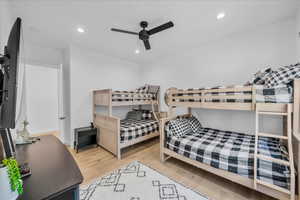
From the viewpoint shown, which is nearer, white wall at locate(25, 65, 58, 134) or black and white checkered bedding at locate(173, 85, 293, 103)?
black and white checkered bedding at locate(173, 85, 293, 103)

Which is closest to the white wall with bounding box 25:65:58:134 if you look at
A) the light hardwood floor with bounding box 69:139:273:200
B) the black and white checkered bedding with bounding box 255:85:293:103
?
the light hardwood floor with bounding box 69:139:273:200

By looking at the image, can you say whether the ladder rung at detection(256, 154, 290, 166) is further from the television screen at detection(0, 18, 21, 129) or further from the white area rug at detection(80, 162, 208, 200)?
the television screen at detection(0, 18, 21, 129)

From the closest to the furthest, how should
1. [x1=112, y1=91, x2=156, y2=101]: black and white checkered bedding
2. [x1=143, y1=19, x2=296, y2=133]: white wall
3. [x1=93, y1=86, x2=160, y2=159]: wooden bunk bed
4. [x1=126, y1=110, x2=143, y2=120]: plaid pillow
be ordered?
[x1=143, y1=19, x2=296, y2=133]: white wall → [x1=93, y1=86, x2=160, y2=159]: wooden bunk bed → [x1=112, y1=91, x2=156, y2=101]: black and white checkered bedding → [x1=126, y1=110, x2=143, y2=120]: plaid pillow

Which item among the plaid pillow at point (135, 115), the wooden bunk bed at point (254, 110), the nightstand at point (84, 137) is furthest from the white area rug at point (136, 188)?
the plaid pillow at point (135, 115)

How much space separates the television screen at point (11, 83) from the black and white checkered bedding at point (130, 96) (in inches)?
84.8

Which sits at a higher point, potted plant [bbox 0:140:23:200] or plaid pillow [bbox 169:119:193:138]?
potted plant [bbox 0:140:23:200]

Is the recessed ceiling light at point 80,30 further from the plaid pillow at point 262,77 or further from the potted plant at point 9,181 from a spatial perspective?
the plaid pillow at point 262,77

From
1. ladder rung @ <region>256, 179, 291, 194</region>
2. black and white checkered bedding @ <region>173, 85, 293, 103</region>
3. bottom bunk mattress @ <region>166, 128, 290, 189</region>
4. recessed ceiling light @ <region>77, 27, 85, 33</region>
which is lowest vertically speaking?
ladder rung @ <region>256, 179, 291, 194</region>

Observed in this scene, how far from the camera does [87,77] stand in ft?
11.0

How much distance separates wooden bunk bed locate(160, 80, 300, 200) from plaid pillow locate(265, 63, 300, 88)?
3.3 inches

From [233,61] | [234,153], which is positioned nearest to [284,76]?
[234,153]

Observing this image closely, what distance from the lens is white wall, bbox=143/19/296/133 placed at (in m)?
2.24

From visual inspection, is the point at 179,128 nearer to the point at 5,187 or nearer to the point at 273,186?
the point at 273,186

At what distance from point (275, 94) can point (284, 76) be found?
0.25m
